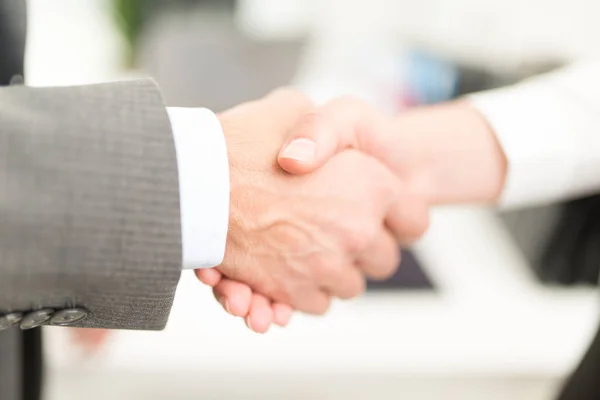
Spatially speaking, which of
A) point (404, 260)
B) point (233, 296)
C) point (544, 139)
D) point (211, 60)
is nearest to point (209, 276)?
point (233, 296)

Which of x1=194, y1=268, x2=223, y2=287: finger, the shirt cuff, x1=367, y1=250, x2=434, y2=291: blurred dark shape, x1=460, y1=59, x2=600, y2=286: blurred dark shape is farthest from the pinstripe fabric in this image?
x1=460, y1=59, x2=600, y2=286: blurred dark shape

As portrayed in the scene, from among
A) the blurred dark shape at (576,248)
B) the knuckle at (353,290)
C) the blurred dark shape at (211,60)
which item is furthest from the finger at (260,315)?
the blurred dark shape at (211,60)

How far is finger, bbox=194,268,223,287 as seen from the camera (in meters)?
0.67

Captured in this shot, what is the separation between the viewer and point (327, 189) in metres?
0.73

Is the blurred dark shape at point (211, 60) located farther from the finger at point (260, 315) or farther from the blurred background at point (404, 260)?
the finger at point (260, 315)

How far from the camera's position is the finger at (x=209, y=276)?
67 centimetres

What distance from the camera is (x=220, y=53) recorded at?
1578 mm

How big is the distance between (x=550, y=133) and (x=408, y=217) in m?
0.22

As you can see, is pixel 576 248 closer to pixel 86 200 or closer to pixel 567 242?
pixel 567 242

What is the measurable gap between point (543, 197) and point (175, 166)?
0.59 m

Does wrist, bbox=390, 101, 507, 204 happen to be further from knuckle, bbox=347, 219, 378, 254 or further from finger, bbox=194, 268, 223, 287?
finger, bbox=194, 268, 223, 287

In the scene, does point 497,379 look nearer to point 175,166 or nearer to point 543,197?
point 543,197

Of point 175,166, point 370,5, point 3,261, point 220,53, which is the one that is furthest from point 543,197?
point 370,5

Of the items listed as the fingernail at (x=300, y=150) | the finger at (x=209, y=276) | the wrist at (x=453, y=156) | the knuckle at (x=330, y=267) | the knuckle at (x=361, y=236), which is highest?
the fingernail at (x=300, y=150)
